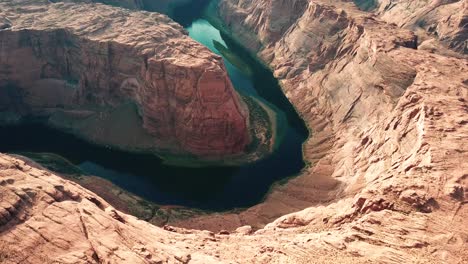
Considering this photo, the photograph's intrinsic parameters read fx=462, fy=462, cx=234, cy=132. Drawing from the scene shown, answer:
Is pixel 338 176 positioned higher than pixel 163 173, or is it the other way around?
pixel 338 176

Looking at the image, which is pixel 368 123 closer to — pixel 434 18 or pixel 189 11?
pixel 434 18

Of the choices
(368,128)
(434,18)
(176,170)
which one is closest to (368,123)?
(368,128)

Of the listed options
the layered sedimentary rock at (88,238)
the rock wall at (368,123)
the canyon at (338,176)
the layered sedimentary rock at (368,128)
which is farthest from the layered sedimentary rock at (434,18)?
the layered sedimentary rock at (88,238)

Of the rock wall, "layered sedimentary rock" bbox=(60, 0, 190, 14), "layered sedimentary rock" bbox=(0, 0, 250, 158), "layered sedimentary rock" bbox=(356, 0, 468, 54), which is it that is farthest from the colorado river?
"layered sedimentary rock" bbox=(60, 0, 190, 14)

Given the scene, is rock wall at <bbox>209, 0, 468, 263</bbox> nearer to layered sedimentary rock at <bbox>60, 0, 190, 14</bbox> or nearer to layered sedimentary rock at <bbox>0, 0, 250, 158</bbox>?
layered sedimentary rock at <bbox>0, 0, 250, 158</bbox>

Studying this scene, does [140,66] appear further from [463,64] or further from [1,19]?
[463,64]

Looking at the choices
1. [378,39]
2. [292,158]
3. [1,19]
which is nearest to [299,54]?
[378,39]

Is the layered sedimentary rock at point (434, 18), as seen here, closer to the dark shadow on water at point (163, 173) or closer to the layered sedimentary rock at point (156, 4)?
the dark shadow on water at point (163, 173)
